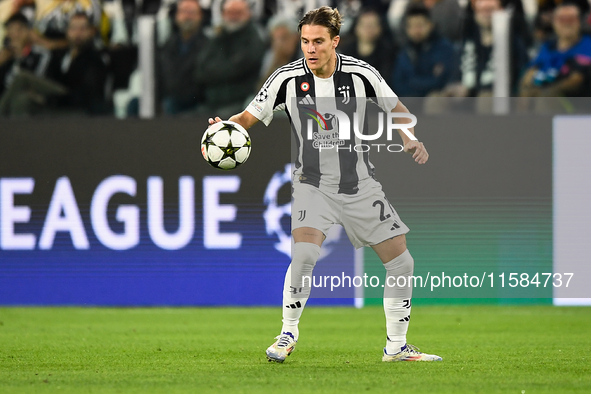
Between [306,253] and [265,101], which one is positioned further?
[265,101]

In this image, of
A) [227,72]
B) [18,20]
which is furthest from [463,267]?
[18,20]

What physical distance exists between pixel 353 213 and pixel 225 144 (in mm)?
885

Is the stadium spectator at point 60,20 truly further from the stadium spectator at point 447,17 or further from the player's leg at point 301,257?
the player's leg at point 301,257

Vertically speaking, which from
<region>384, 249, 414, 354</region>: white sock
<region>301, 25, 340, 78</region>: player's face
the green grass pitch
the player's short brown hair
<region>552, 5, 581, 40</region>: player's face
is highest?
the player's short brown hair

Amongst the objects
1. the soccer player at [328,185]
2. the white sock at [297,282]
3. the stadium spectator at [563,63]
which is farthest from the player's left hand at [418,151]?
the stadium spectator at [563,63]

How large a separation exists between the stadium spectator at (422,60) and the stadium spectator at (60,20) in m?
3.21

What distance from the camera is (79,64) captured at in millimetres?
9633

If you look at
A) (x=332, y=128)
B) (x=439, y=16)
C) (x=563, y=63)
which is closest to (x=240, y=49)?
(x=439, y=16)

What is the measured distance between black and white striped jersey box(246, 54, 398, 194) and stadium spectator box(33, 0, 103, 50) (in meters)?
4.52

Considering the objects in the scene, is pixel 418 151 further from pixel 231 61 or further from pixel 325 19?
pixel 231 61

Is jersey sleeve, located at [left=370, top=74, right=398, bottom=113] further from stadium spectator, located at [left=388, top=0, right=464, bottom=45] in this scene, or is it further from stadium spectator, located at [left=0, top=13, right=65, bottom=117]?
stadium spectator, located at [left=0, top=13, right=65, bottom=117]

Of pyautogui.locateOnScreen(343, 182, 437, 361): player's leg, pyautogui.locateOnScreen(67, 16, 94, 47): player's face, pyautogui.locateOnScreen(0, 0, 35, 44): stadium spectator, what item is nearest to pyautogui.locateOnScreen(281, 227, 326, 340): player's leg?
pyautogui.locateOnScreen(343, 182, 437, 361): player's leg

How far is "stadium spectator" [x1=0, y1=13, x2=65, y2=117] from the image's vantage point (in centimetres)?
970

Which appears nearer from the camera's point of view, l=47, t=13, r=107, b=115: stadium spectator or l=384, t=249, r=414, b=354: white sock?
l=384, t=249, r=414, b=354: white sock
